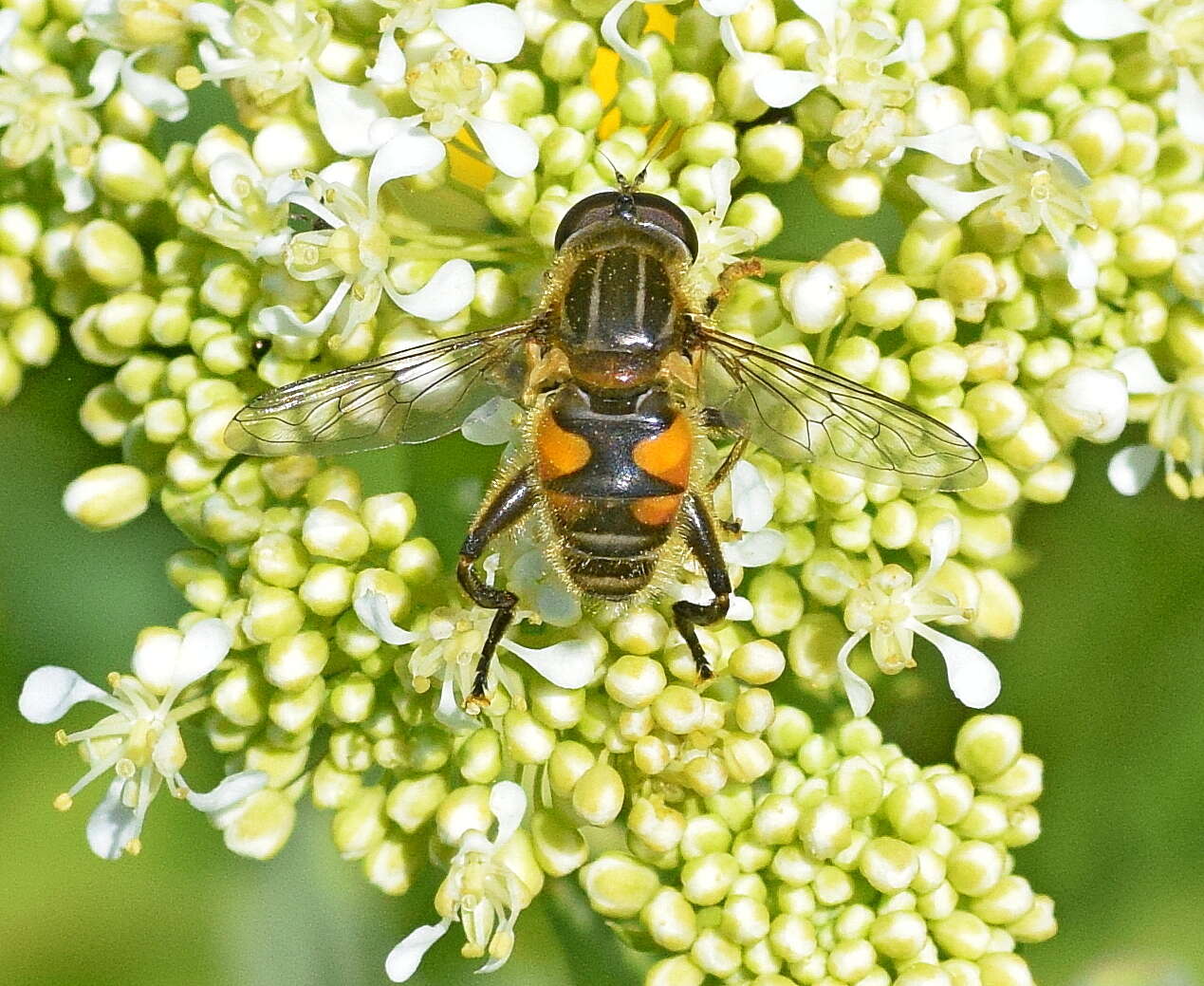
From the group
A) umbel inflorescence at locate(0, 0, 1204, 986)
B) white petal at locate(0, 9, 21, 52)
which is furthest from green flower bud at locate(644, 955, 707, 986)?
white petal at locate(0, 9, 21, 52)

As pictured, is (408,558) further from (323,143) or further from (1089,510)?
(1089,510)

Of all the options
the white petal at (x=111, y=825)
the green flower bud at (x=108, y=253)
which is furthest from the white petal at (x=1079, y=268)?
the white petal at (x=111, y=825)

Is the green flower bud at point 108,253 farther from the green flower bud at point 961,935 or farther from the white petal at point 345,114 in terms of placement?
the green flower bud at point 961,935

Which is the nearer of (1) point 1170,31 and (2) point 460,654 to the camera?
(2) point 460,654

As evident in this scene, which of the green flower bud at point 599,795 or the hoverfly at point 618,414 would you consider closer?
the hoverfly at point 618,414

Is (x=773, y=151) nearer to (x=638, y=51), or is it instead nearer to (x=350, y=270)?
(x=638, y=51)

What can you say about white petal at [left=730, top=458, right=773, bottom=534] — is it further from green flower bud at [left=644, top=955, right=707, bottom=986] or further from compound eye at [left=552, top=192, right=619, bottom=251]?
green flower bud at [left=644, top=955, right=707, bottom=986]

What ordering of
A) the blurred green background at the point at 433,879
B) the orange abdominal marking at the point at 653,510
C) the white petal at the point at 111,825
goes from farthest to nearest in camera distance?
the blurred green background at the point at 433,879 < the white petal at the point at 111,825 < the orange abdominal marking at the point at 653,510

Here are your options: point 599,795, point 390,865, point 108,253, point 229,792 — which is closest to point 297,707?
point 229,792
